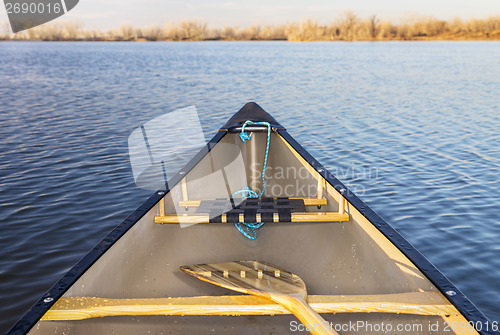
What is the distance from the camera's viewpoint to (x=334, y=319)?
275cm

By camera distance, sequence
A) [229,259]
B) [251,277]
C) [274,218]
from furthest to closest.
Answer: [229,259], [274,218], [251,277]

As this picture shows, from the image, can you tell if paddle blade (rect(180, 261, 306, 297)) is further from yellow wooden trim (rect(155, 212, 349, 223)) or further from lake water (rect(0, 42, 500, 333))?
lake water (rect(0, 42, 500, 333))

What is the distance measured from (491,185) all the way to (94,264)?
6448 millimetres

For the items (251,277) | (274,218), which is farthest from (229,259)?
(251,277)

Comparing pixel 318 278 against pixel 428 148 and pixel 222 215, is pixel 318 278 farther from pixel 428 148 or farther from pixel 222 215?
pixel 428 148

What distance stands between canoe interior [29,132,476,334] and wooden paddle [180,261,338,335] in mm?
201

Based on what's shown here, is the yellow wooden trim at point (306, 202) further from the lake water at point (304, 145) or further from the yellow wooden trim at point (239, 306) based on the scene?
the yellow wooden trim at point (239, 306)

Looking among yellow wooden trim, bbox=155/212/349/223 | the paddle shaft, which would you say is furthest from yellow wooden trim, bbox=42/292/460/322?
yellow wooden trim, bbox=155/212/349/223

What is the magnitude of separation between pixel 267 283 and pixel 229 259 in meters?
1.05

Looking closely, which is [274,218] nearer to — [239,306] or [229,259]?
[229,259]

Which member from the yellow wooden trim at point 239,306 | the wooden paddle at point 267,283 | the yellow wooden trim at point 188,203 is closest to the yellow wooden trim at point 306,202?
the yellow wooden trim at point 188,203

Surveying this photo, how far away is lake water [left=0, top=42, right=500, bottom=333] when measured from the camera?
4.86m

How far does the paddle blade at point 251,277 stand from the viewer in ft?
8.92

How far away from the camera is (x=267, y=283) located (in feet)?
9.37
